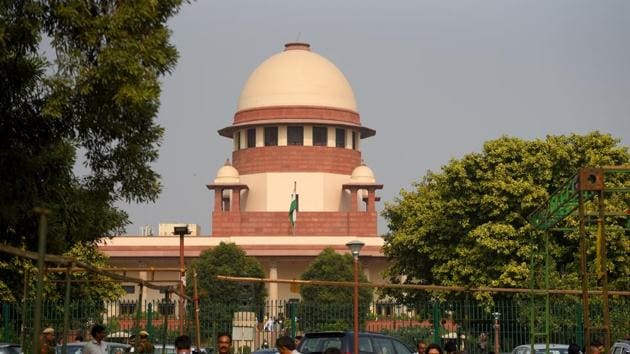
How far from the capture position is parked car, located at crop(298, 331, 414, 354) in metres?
22.9

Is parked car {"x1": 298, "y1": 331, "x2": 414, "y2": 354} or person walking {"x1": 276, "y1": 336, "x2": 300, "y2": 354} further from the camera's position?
parked car {"x1": 298, "y1": 331, "x2": 414, "y2": 354}

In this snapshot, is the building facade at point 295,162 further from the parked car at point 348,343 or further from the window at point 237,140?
the parked car at point 348,343

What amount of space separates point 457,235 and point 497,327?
58.2ft

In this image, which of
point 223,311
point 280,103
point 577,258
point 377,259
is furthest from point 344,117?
point 223,311

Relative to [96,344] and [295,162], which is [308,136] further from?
[96,344]

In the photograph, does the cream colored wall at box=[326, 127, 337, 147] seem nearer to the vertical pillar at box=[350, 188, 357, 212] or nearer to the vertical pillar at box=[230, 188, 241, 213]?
the vertical pillar at box=[350, 188, 357, 212]

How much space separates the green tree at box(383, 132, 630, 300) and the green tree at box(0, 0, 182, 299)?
27250mm

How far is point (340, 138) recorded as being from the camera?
347 feet

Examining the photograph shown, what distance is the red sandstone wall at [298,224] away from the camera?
9800 cm

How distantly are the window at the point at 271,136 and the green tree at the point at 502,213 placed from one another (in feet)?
170

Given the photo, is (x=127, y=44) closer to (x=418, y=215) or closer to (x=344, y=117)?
(x=418, y=215)

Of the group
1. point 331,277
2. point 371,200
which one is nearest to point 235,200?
point 371,200

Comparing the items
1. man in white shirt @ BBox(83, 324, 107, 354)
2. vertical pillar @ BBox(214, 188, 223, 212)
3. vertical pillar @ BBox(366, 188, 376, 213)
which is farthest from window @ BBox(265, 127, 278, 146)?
man in white shirt @ BBox(83, 324, 107, 354)

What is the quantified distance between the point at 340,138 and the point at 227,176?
9.01 m
